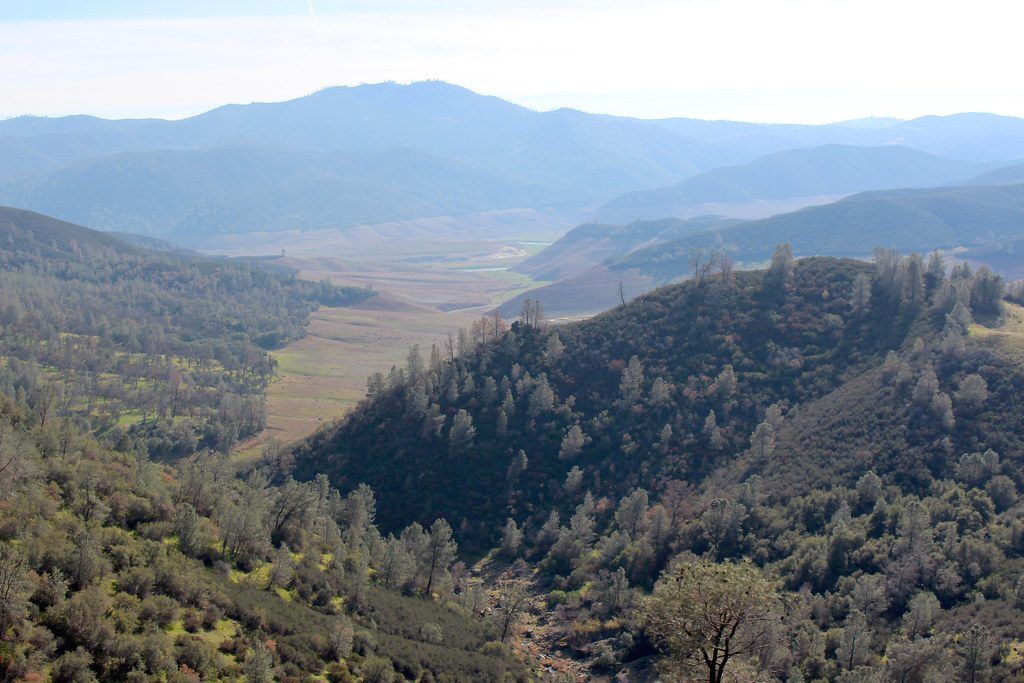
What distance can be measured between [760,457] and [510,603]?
42.4 meters

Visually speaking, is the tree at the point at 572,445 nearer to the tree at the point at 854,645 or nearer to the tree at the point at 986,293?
the tree at the point at 854,645

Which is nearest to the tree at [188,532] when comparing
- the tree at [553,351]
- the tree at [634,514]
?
the tree at [634,514]

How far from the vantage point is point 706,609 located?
110 ft

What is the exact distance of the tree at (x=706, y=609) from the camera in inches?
1308

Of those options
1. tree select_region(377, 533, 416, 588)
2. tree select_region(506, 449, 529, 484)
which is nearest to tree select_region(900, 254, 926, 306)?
tree select_region(506, 449, 529, 484)

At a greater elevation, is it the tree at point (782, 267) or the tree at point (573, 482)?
the tree at point (782, 267)

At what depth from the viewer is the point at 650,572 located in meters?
86.7

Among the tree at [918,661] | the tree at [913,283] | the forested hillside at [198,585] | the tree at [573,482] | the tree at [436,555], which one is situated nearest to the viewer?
the forested hillside at [198,585]

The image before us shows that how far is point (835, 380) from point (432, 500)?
61.5m

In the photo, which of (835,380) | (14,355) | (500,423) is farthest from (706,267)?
(14,355)

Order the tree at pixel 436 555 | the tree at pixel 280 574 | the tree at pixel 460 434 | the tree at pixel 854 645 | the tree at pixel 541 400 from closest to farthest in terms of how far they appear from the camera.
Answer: the tree at pixel 854 645, the tree at pixel 280 574, the tree at pixel 436 555, the tree at pixel 460 434, the tree at pixel 541 400

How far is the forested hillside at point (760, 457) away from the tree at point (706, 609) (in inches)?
388

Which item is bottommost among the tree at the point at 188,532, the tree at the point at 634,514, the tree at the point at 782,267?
the tree at the point at 634,514

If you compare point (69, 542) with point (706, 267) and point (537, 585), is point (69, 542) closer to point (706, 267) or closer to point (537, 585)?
point (537, 585)
